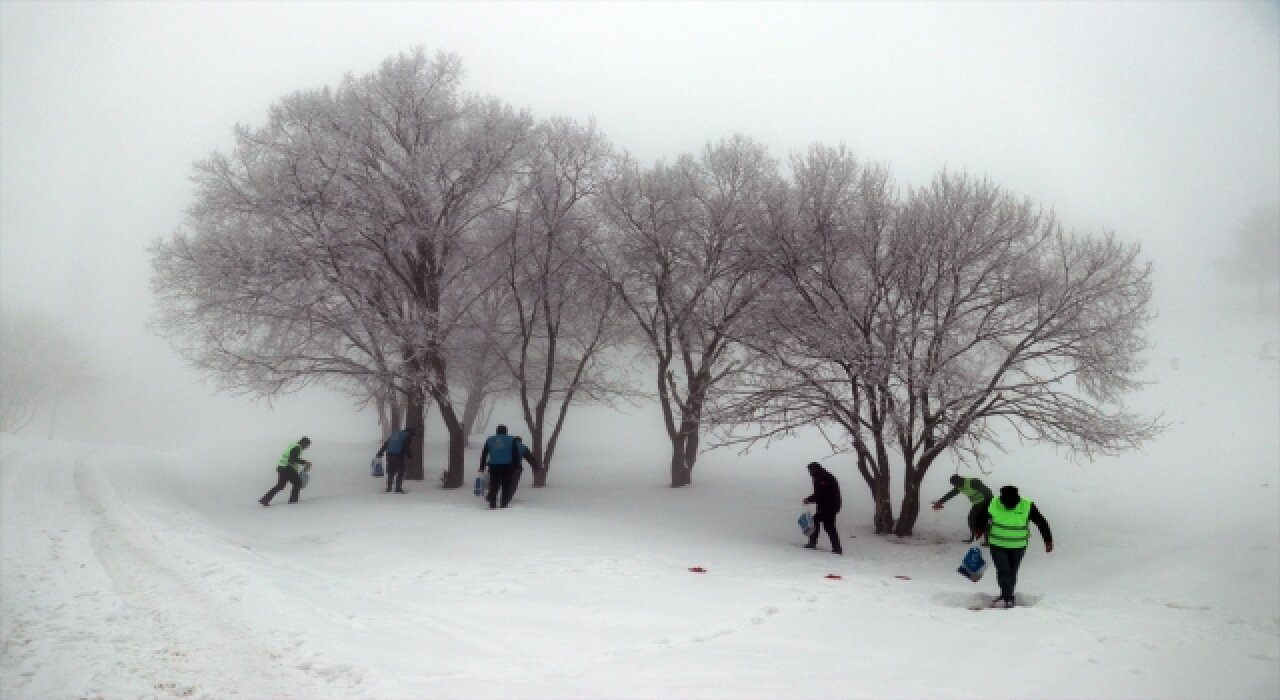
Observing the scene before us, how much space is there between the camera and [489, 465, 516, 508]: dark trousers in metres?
13.5

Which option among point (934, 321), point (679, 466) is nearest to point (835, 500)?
point (934, 321)

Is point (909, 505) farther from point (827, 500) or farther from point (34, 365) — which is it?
point (34, 365)

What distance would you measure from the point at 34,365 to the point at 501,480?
146 feet

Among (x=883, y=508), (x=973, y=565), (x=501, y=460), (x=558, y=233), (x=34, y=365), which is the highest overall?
(x=558, y=233)

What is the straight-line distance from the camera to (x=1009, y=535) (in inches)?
299

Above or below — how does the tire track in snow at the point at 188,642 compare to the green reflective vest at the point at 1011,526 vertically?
below

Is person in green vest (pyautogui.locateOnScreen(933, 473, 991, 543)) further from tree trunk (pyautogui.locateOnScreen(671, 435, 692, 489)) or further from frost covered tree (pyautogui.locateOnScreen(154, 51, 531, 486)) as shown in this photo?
frost covered tree (pyautogui.locateOnScreen(154, 51, 531, 486))

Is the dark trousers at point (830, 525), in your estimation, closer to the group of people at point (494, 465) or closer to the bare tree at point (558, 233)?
the group of people at point (494, 465)

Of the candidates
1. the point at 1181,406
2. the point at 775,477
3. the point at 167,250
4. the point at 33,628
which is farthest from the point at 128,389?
the point at 1181,406

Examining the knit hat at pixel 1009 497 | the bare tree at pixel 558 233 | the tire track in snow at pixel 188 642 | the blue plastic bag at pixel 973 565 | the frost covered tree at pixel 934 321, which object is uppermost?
the bare tree at pixel 558 233

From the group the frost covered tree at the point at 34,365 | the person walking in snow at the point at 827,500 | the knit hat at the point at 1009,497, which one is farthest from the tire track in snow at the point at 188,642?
the frost covered tree at the point at 34,365

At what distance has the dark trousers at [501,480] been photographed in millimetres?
13484

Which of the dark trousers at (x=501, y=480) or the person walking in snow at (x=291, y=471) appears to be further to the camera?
the person walking in snow at (x=291, y=471)

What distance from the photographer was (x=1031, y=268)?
12.3 meters
